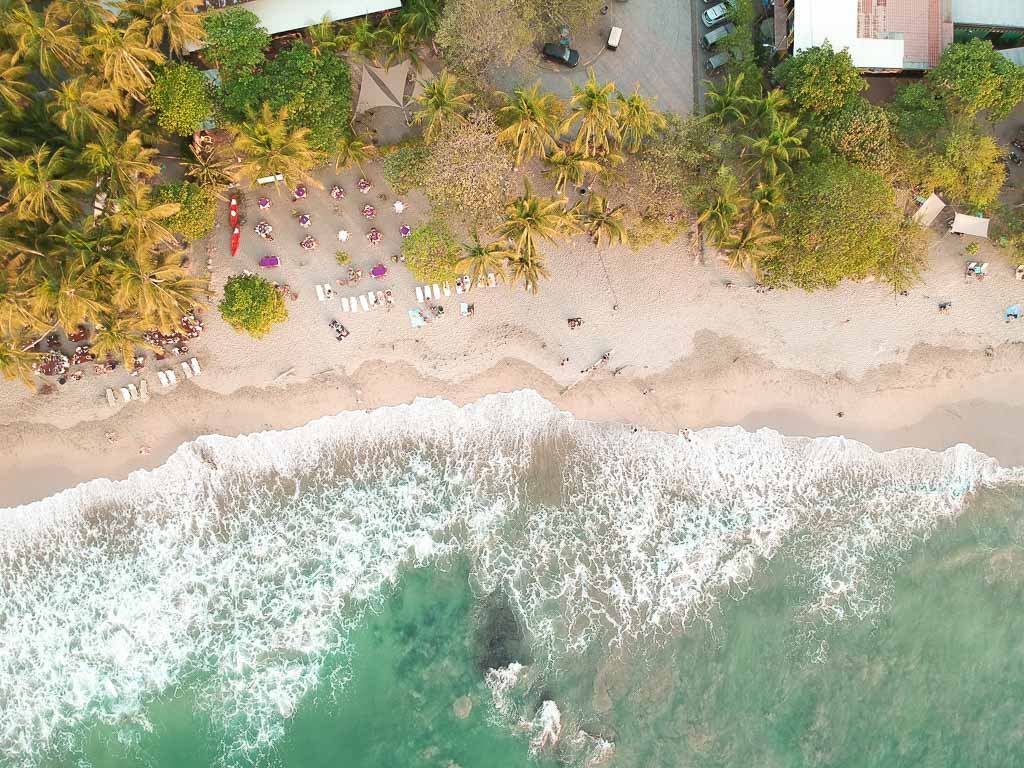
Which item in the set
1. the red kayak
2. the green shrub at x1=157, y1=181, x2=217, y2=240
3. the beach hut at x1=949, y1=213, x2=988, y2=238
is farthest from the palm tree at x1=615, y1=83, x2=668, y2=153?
the green shrub at x1=157, y1=181, x2=217, y2=240

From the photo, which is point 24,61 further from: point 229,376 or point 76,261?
point 229,376

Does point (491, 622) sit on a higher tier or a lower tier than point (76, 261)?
lower

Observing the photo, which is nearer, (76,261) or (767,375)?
(76,261)

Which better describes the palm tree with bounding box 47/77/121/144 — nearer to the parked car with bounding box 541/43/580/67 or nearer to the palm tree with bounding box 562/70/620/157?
the palm tree with bounding box 562/70/620/157

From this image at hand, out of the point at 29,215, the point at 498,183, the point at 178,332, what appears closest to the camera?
the point at 29,215

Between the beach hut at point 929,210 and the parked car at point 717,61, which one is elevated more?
the parked car at point 717,61

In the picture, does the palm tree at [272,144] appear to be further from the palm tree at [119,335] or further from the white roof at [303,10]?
the palm tree at [119,335]

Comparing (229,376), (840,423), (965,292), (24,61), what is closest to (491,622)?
(229,376)

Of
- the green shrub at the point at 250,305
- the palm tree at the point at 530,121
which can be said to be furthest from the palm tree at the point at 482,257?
the green shrub at the point at 250,305
